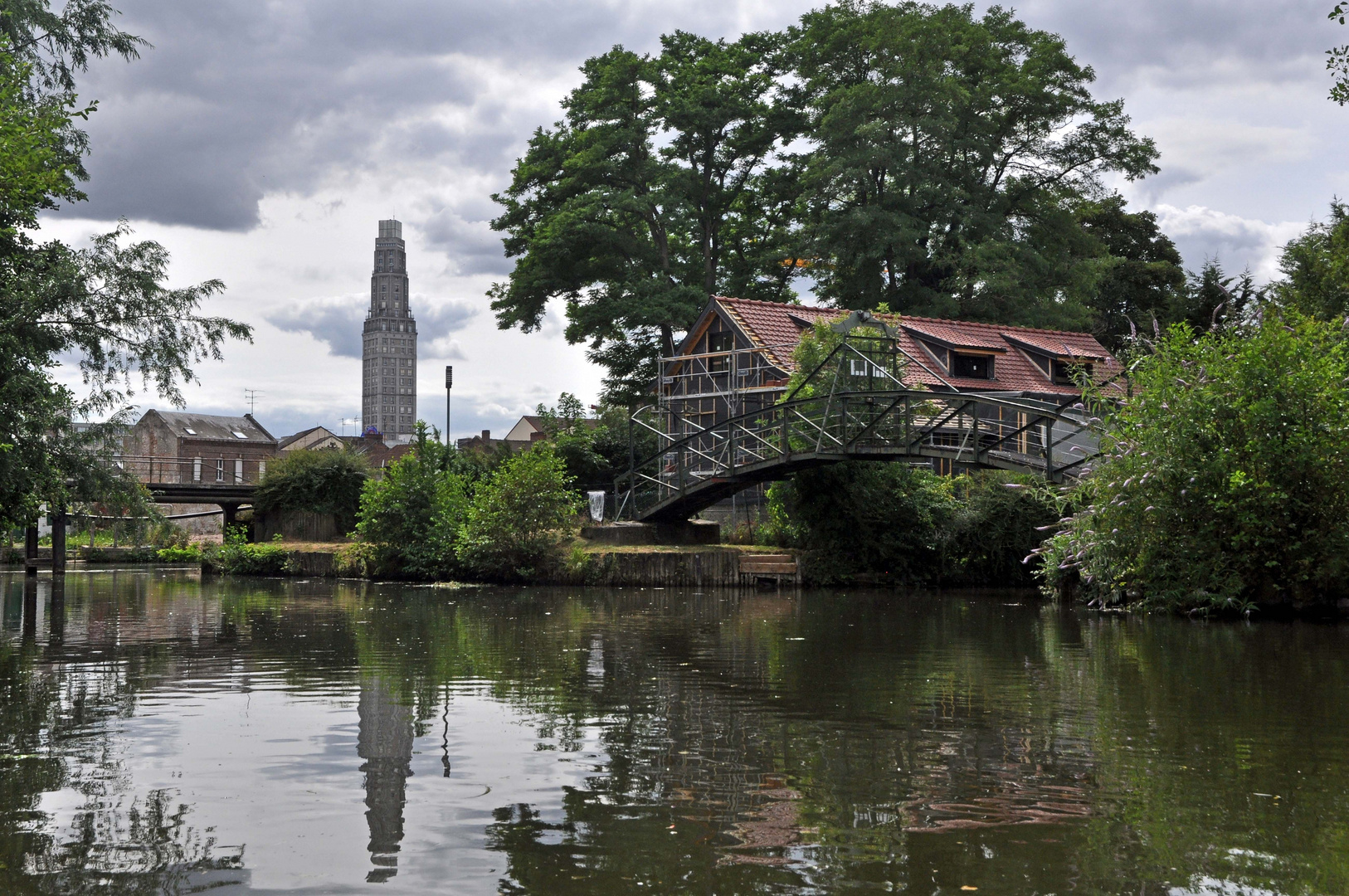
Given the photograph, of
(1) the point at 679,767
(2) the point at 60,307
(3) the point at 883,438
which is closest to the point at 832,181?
(3) the point at 883,438

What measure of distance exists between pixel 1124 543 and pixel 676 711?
39.5ft

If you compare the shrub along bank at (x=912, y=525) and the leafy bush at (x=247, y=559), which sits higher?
the shrub along bank at (x=912, y=525)

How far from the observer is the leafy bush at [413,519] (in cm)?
3200

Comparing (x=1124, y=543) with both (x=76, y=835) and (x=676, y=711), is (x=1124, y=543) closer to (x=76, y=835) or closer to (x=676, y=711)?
(x=676, y=711)

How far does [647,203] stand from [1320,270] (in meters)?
21.9

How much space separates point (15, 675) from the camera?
38.2 feet

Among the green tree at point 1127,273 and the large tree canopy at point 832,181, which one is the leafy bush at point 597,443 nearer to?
the large tree canopy at point 832,181

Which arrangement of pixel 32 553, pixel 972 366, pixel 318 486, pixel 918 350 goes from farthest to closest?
pixel 32 553, pixel 318 486, pixel 972 366, pixel 918 350

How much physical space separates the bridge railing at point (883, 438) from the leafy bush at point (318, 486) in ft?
44.0

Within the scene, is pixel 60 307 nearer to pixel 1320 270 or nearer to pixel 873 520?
pixel 873 520

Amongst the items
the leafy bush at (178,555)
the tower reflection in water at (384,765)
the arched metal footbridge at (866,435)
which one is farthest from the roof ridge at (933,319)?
the tower reflection in water at (384,765)

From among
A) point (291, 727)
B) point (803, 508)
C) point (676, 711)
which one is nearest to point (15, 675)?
point (291, 727)

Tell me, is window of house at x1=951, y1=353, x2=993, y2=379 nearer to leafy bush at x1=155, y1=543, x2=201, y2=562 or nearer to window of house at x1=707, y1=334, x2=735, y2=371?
window of house at x1=707, y1=334, x2=735, y2=371

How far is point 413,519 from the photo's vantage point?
32.9m
